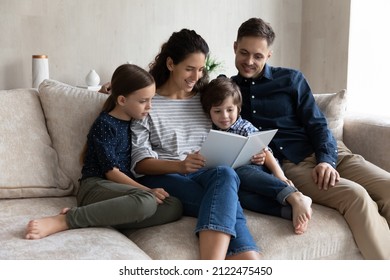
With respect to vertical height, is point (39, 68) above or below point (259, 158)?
above

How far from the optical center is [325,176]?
1968 millimetres

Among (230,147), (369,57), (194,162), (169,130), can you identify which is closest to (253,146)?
(230,147)

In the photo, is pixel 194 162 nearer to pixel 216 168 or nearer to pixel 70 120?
pixel 216 168

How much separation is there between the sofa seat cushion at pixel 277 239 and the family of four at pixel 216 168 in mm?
32

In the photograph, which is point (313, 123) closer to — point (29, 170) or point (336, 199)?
point (336, 199)

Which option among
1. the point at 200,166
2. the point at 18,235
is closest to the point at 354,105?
the point at 200,166

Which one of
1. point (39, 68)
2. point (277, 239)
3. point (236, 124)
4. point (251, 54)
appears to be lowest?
point (277, 239)

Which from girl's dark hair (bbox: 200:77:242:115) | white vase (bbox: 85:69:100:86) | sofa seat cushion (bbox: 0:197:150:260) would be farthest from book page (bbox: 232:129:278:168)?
white vase (bbox: 85:69:100:86)

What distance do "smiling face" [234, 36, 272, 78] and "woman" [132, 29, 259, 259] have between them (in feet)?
0.56

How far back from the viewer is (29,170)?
193cm

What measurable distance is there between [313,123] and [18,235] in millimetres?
1263

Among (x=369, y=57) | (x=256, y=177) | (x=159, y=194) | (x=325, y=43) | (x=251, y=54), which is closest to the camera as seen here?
(x=159, y=194)

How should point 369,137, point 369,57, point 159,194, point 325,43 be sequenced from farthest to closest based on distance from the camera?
point 325,43 → point 369,57 → point 369,137 → point 159,194

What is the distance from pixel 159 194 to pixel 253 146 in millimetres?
384
